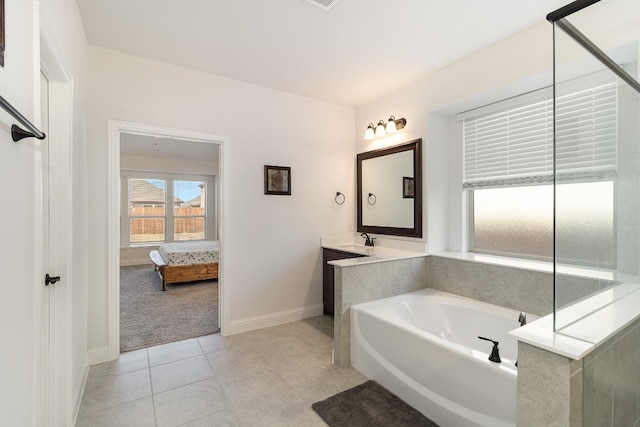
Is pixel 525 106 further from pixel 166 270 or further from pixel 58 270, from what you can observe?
pixel 166 270

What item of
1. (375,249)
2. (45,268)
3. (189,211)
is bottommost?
(375,249)

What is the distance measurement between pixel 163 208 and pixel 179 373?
232 inches

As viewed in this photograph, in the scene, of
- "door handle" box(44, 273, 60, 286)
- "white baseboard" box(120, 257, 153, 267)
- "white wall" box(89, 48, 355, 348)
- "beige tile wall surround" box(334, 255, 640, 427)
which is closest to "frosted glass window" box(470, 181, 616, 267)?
"beige tile wall surround" box(334, 255, 640, 427)

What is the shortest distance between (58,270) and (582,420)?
250 cm

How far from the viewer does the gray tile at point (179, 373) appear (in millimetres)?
2236

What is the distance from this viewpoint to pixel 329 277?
139 inches

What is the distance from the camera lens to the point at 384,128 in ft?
11.4

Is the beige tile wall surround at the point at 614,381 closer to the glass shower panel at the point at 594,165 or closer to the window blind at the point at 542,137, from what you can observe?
the glass shower panel at the point at 594,165

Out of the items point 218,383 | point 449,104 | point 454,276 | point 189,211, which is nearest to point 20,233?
point 218,383

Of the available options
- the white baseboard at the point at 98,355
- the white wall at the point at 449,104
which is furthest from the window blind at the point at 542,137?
the white baseboard at the point at 98,355

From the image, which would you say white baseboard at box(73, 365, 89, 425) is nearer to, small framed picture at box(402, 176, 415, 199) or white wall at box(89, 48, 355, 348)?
white wall at box(89, 48, 355, 348)

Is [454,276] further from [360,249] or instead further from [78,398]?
[78,398]

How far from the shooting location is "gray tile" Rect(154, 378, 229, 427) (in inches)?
73.8

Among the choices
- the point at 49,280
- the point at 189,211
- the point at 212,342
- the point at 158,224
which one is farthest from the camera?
the point at 189,211
